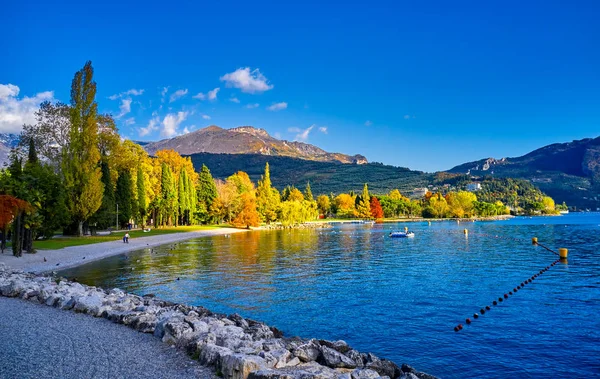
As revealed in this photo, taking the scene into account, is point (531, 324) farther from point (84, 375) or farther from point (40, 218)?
point (40, 218)

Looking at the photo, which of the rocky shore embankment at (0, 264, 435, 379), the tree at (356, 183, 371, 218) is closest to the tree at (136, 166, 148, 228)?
the rocky shore embankment at (0, 264, 435, 379)

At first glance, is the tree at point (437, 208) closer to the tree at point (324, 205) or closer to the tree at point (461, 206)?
the tree at point (461, 206)

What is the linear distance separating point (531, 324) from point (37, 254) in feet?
126

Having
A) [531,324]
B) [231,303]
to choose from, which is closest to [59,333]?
[231,303]

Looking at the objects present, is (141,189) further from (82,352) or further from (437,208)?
(437,208)

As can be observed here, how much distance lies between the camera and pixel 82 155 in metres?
54.7

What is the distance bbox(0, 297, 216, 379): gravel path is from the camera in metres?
9.78

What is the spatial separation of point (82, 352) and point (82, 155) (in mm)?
49390

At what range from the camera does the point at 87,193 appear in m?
53.0

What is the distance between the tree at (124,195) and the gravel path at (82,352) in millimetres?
56363

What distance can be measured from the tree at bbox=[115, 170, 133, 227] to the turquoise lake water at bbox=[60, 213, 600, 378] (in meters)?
27.2

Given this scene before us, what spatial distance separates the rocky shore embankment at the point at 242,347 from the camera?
9766mm

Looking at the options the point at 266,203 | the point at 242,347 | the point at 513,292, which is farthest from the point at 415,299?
the point at 266,203

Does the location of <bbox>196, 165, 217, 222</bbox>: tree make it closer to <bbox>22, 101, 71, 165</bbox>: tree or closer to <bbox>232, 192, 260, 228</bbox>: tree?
<bbox>232, 192, 260, 228</bbox>: tree
